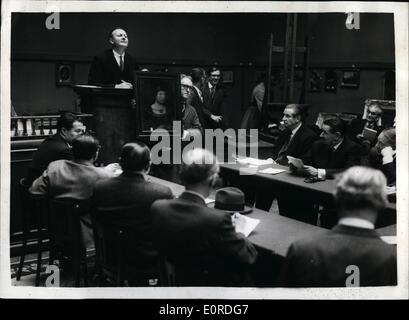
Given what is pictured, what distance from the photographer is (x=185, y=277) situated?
2.95 meters

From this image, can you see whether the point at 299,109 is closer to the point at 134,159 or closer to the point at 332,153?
the point at 332,153

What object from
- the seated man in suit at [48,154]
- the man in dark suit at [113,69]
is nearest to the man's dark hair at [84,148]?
the seated man in suit at [48,154]

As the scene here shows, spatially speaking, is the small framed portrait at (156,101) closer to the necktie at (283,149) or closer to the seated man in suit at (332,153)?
the necktie at (283,149)

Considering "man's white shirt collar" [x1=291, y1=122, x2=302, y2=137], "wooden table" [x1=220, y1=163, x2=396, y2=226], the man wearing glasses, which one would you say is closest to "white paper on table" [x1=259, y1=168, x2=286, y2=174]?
"wooden table" [x1=220, y1=163, x2=396, y2=226]

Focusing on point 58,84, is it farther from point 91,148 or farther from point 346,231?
point 346,231

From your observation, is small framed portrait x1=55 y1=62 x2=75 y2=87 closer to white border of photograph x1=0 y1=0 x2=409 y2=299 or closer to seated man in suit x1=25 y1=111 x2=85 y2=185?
seated man in suit x1=25 y1=111 x2=85 y2=185

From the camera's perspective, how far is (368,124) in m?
4.89

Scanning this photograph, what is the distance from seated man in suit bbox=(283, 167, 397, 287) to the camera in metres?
2.44

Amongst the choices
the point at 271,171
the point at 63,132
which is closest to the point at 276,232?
the point at 271,171

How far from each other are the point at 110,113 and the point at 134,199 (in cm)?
162

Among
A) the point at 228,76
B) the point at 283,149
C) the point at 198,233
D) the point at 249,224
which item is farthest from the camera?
the point at 228,76

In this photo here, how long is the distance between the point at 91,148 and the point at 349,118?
11.2 feet

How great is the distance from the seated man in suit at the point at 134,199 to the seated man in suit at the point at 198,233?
34 centimetres
